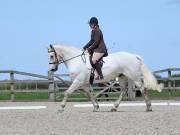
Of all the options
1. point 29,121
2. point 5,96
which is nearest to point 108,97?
point 5,96

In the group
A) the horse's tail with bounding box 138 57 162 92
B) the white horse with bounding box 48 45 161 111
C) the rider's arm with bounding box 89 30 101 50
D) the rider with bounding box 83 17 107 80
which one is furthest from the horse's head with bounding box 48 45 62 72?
the horse's tail with bounding box 138 57 162 92

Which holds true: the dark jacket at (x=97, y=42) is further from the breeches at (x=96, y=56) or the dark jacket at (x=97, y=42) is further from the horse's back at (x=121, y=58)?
the horse's back at (x=121, y=58)

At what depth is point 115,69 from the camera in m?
15.2

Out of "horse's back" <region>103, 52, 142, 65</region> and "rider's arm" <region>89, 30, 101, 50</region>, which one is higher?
"rider's arm" <region>89, 30, 101, 50</region>

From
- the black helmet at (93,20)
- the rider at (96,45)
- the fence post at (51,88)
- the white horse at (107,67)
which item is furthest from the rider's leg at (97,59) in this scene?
the fence post at (51,88)

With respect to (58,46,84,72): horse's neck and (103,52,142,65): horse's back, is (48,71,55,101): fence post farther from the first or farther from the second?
(103,52,142,65): horse's back

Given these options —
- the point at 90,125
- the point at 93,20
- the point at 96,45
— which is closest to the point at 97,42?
the point at 96,45

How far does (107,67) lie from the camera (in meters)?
15.2

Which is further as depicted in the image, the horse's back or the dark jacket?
the horse's back

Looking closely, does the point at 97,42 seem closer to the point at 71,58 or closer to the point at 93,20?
the point at 93,20

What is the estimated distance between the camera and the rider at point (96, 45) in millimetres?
14766

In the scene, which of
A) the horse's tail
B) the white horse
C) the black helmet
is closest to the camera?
the black helmet

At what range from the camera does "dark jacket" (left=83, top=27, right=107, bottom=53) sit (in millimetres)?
14742

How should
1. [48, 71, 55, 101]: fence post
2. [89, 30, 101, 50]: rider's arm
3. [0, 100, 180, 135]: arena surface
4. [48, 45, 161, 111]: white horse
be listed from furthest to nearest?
[48, 71, 55, 101]: fence post → [48, 45, 161, 111]: white horse → [89, 30, 101, 50]: rider's arm → [0, 100, 180, 135]: arena surface
